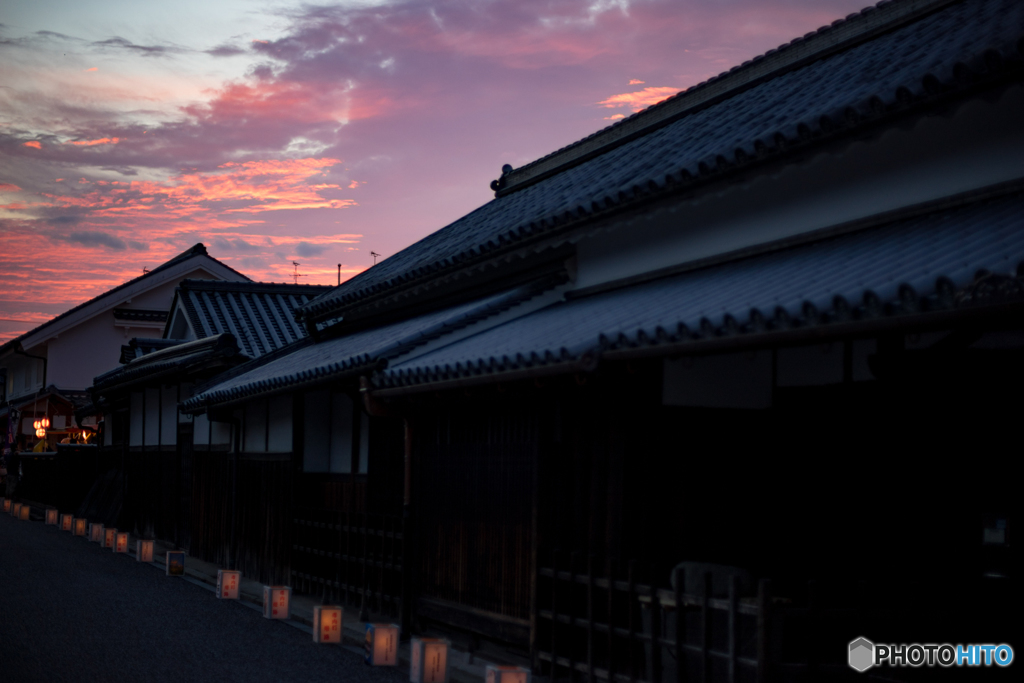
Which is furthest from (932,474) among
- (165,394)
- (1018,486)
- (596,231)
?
(165,394)

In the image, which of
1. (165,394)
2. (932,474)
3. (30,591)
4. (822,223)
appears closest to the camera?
(932,474)

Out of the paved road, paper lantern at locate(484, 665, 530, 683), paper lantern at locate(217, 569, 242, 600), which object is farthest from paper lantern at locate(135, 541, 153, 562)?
paper lantern at locate(484, 665, 530, 683)

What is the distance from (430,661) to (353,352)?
5726mm

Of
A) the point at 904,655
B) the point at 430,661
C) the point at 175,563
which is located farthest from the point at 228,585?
the point at 904,655

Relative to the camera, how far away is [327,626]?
11531 millimetres

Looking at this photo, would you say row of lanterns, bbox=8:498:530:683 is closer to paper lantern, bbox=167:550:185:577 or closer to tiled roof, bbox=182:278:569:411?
paper lantern, bbox=167:550:185:577

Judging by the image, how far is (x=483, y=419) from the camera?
10.8 metres

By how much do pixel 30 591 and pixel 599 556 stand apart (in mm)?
10618

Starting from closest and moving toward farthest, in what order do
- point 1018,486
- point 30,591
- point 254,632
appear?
point 1018,486
point 254,632
point 30,591

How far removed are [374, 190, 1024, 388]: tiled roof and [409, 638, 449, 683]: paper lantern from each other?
259 centimetres

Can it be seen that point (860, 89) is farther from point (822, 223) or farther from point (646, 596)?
point (646, 596)

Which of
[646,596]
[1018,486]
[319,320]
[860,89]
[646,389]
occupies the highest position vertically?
[860,89]

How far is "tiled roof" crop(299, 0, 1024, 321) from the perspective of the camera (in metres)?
7.31

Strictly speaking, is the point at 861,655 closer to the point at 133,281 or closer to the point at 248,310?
the point at 248,310
